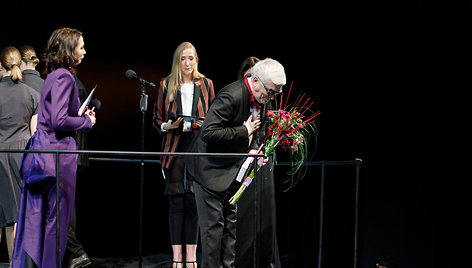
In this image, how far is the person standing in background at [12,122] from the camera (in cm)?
405

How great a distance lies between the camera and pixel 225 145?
10.5 ft

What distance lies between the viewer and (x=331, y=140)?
16.7 ft

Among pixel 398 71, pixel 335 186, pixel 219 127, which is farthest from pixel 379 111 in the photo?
pixel 219 127

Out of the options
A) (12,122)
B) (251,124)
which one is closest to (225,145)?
(251,124)

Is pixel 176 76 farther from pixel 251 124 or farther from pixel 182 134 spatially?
pixel 251 124

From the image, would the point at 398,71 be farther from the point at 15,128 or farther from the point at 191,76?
the point at 15,128

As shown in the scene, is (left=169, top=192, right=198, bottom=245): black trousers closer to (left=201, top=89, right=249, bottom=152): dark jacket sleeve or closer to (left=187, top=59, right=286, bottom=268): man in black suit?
(left=187, top=59, right=286, bottom=268): man in black suit

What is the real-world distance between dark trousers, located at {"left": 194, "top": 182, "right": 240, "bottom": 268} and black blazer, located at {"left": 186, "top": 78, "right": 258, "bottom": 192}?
79 millimetres

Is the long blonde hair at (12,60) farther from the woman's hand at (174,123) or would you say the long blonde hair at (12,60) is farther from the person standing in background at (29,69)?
the woman's hand at (174,123)

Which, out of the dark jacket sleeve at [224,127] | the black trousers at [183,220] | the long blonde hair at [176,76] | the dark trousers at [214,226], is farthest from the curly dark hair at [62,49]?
the black trousers at [183,220]

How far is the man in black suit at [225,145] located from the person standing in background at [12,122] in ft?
4.98

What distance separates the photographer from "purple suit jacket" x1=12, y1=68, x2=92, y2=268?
2979 mm

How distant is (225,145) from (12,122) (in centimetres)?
183

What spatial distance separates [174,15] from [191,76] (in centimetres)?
151
